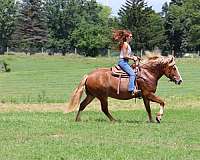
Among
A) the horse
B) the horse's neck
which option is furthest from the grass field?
the horse's neck

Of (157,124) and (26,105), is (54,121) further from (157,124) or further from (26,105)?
(26,105)

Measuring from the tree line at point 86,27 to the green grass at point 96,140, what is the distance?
79274mm

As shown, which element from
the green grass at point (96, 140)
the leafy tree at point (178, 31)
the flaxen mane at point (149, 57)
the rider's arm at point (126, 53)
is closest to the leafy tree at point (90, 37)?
the leafy tree at point (178, 31)

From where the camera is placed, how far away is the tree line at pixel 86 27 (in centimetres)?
9781

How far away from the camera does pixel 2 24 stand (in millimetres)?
108250

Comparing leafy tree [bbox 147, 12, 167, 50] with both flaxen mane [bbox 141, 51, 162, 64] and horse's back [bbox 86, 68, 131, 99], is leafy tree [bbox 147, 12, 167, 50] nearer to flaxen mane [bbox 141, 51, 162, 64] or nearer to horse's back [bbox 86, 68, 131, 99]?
flaxen mane [bbox 141, 51, 162, 64]

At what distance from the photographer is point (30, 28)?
10862 centimetres

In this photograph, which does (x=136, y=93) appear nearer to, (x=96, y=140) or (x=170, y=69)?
(x=170, y=69)

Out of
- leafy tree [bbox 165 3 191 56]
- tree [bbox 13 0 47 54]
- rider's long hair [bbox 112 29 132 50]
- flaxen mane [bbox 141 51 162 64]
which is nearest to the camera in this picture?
rider's long hair [bbox 112 29 132 50]

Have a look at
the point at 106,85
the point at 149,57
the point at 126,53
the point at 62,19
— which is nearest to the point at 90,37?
the point at 62,19

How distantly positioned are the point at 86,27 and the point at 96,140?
310ft

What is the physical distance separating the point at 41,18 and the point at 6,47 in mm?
9657

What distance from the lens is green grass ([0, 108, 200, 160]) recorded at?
9.29 meters

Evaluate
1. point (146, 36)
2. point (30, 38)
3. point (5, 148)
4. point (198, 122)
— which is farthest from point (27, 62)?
point (5, 148)
